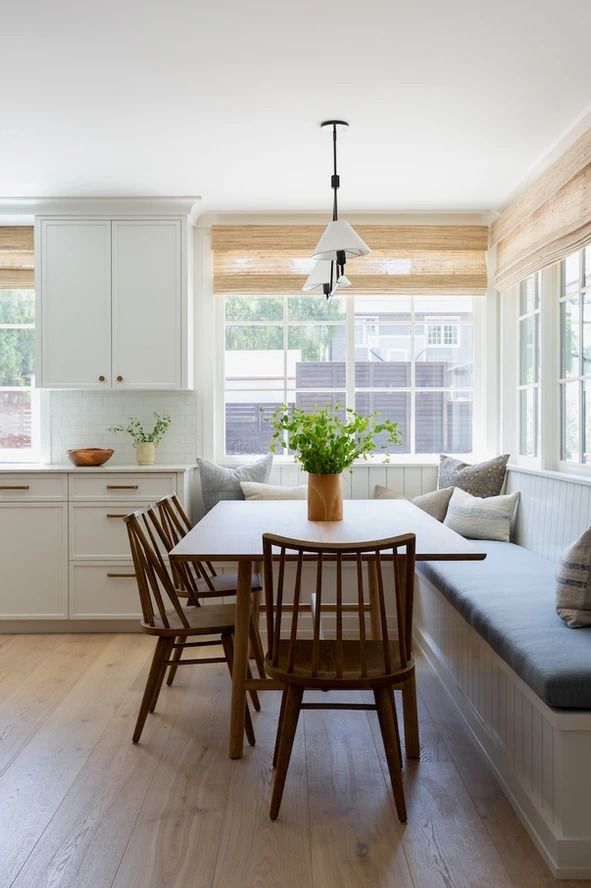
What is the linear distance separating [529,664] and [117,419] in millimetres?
3372

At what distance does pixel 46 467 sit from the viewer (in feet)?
14.9

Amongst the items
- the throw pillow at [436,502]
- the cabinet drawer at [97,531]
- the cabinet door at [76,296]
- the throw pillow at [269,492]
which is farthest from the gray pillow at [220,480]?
the throw pillow at [436,502]

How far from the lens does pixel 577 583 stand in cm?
248

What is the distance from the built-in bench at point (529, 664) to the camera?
2.01 m

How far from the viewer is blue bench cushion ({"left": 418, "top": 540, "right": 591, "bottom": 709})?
2051mm

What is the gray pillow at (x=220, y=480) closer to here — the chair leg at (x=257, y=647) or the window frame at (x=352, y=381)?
the window frame at (x=352, y=381)

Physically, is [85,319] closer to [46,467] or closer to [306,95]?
[46,467]

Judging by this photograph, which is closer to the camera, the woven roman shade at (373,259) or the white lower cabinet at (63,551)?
the white lower cabinet at (63,551)

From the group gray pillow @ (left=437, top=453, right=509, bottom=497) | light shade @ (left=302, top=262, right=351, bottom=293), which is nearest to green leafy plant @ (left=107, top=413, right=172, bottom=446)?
light shade @ (left=302, top=262, right=351, bottom=293)

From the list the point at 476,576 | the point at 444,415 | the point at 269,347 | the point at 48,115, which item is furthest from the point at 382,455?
the point at 48,115

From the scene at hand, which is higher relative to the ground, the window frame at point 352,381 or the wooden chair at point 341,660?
the window frame at point 352,381

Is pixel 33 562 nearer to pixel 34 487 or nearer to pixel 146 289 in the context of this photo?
pixel 34 487

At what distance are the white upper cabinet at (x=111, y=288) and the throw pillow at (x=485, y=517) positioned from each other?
73.7 inches

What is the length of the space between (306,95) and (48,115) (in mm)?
1152
